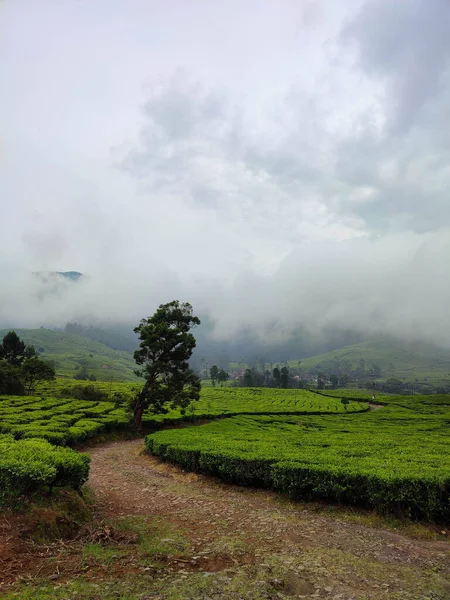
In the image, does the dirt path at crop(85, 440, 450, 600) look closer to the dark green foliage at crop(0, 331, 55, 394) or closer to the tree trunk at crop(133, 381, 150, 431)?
the tree trunk at crop(133, 381, 150, 431)

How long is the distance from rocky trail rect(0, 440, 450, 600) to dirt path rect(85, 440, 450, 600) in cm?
2

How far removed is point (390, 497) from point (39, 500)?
35.0 feet

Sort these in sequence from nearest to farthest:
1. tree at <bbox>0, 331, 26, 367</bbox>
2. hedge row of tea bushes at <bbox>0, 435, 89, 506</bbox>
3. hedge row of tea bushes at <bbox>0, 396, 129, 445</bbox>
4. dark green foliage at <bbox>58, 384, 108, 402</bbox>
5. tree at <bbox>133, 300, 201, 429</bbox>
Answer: hedge row of tea bushes at <bbox>0, 435, 89, 506</bbox> < hedge row of tea bushes at <bbox>0, 396, 129, 445</bbox> < tree at <bbox>133, 300, 201, 429</bbox> < dark green foliage at <bbox>58, 384, 108, 402</bbox> < tree at <bbox>0, 331, 26, 367</bbox>

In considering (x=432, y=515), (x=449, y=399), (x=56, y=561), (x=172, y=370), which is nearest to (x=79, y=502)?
(x=56, y=561)

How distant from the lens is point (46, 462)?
10.1 m

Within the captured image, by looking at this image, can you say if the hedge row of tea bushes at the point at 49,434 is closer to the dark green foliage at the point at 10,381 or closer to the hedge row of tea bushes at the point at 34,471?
the hedge row of tea bushes at the point at 34,471

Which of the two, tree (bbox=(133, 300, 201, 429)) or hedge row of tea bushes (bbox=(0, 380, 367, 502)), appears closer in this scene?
hedge row of tea bushes (bbox=(0, 380, 367, 502))

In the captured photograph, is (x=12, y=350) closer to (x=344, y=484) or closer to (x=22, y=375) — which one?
(x=22, y=375)

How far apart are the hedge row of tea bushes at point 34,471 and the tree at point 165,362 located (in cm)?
2087

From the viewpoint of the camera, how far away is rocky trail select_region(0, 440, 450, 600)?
6512 mm

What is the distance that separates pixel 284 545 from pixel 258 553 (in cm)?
98

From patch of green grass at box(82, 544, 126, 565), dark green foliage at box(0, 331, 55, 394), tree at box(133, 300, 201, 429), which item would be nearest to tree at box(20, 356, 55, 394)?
dark green foliage at box(0, 331, 55, 394)

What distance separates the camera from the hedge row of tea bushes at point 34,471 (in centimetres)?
885

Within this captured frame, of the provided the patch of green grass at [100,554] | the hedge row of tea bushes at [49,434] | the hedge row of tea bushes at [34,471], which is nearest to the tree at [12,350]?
the hedge row of tea bushes at [49,434]
